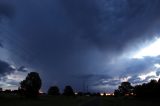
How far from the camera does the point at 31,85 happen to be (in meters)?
118

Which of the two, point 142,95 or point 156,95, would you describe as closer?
point 156,95

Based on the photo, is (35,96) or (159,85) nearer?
(159,85)

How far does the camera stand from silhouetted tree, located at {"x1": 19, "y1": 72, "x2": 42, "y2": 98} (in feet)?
384

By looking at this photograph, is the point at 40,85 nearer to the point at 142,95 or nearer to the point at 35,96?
the point at 35,96

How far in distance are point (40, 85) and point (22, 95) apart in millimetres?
9505

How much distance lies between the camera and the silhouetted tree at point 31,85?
11719cm

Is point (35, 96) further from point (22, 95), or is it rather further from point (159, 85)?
point (159, 85)

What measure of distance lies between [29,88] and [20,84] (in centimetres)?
486

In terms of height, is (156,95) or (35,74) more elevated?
(35,74)

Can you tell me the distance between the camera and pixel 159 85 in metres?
104

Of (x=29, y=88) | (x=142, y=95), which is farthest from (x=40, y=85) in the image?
(x=142, y=95)

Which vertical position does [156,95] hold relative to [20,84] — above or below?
below

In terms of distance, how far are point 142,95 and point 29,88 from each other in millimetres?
53505

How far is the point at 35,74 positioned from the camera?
12006cm
